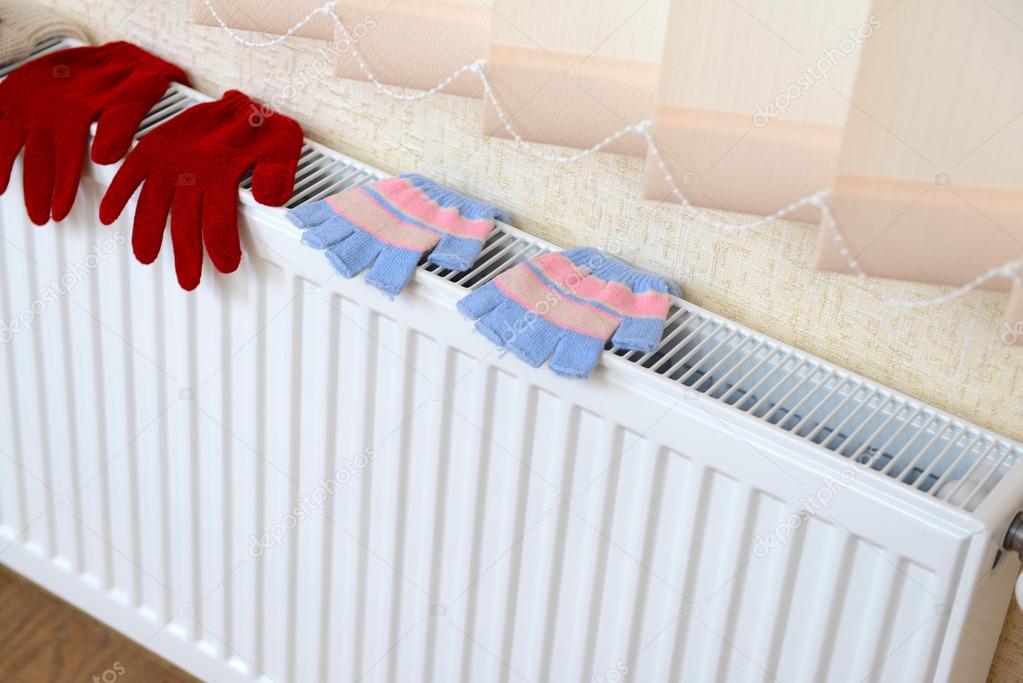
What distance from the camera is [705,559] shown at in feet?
3.00

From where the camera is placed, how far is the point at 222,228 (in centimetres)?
103

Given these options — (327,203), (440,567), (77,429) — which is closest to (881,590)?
(440,567)

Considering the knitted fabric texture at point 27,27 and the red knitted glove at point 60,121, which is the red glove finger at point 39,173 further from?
the knitted fabric texture at point 27,27

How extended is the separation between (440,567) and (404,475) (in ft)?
0.29

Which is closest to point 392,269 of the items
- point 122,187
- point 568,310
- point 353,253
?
point 353,253

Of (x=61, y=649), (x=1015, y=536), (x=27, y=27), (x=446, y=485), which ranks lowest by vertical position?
(x=61, y=649)

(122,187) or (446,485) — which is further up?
(122,187)

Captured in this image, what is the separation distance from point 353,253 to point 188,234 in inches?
6.1

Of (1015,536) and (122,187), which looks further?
(122,187)

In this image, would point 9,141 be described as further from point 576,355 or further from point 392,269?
point 576,355

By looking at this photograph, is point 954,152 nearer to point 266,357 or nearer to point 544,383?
point 544,383

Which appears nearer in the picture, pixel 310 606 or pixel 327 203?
pixel 327 203

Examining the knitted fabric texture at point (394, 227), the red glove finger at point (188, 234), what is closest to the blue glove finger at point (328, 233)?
the knitted fabric texture at point (394, 227)

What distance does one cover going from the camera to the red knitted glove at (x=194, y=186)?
1.03 metres
